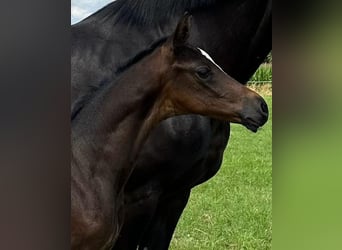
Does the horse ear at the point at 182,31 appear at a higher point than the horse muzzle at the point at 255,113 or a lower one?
higher

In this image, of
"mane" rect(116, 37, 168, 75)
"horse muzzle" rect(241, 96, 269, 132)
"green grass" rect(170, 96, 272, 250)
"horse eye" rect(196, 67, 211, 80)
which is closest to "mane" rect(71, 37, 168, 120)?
"mane" rect(116, 37, 168, 75)

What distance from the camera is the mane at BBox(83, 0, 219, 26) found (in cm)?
164

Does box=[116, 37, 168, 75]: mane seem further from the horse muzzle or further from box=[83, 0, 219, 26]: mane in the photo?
the horse muzzle

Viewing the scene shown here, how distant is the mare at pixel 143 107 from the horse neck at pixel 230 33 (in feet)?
0.86

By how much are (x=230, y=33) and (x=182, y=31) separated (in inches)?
13.7

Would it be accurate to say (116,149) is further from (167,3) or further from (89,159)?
(167,3)

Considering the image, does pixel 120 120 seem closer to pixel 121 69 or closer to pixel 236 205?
pixel 121 69

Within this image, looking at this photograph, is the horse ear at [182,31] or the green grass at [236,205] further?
the green grass at [236,205]

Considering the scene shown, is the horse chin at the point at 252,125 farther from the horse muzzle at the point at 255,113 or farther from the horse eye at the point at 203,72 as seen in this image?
the horse eye at the point at 203,72

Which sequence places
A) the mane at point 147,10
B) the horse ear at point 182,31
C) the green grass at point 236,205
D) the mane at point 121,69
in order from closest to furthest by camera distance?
the horse ear at point 182,31 → the mane at point 121,69 → the mane at point 147,10 → the green grass at point 236,205

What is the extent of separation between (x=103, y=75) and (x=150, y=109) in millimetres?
273

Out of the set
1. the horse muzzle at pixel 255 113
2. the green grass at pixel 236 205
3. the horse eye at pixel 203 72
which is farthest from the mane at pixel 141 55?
the green grass at pixel 236 205

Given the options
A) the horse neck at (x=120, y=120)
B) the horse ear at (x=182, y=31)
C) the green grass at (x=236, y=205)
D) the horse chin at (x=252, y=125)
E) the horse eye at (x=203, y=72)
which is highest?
the horse ear at (x=182, y=31)

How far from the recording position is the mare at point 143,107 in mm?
1403
